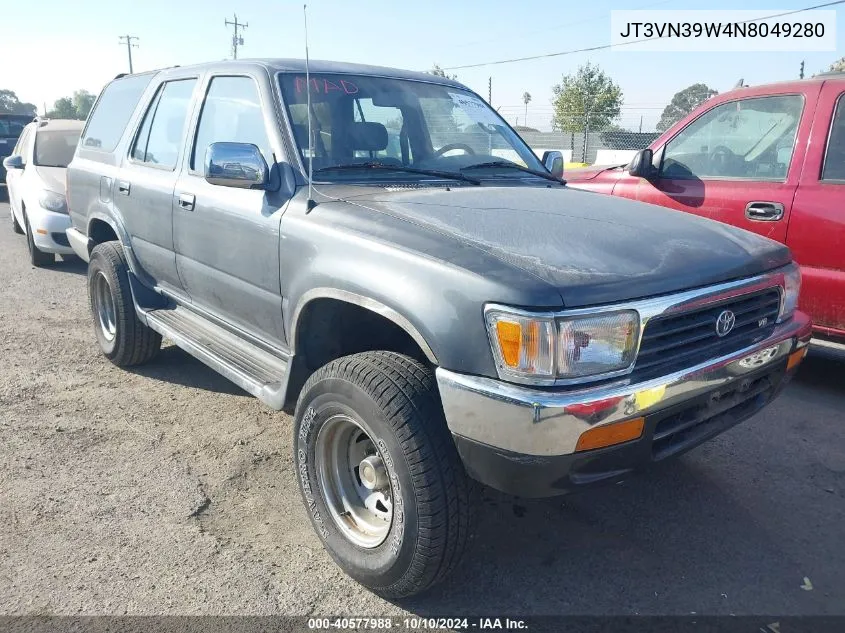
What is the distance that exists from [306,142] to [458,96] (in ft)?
3.99

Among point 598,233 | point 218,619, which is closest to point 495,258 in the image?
point 598,233

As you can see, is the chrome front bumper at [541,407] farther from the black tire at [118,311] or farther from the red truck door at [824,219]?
the black tire at [118,311]

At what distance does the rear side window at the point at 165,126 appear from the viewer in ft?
12.8

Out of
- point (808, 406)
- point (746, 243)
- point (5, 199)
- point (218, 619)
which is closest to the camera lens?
point (218, 619)

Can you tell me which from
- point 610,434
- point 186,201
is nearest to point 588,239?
point 610,434

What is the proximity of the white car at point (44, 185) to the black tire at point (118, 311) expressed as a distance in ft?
11.4

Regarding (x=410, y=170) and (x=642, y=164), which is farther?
(x=642, y=164)

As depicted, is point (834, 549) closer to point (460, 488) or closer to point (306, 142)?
point (460, 488)

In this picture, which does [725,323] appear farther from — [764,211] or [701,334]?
[764,211]

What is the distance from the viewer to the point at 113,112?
494cm

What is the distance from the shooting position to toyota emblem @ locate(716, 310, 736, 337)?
2459 mm

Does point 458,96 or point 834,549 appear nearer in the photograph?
point 834,549

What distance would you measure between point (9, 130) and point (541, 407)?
16.6 metres

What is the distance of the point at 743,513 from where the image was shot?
3141mm
